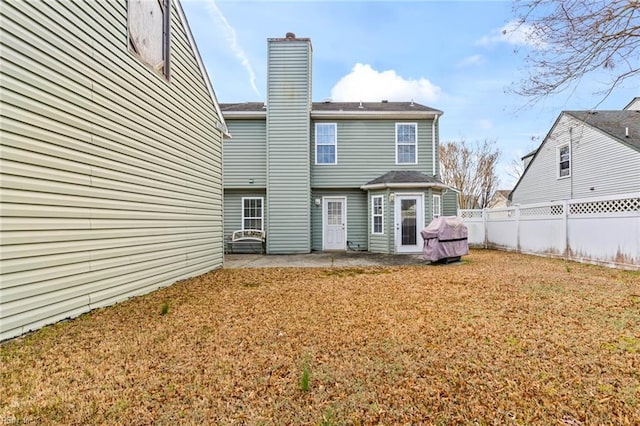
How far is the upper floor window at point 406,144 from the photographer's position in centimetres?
1220

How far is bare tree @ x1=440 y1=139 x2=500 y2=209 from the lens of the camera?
2273 centimetres

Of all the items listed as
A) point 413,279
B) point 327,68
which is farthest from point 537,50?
point 327,68

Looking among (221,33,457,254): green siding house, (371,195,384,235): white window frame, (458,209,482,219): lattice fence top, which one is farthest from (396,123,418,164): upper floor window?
(458,209,482,219): lattice fence top

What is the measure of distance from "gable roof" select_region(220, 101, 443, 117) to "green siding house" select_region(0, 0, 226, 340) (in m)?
5.61

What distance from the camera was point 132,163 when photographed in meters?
4.83

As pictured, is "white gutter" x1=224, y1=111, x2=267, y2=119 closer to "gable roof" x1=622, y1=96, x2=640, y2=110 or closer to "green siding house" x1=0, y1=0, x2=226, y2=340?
"green siding house" x1=0, y1=0, x2=226, y2=340

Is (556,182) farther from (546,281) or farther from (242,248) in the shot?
(242,248)

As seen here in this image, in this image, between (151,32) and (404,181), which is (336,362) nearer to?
(151,32)

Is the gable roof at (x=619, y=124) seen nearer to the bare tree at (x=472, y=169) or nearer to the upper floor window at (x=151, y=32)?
the bare tree at (x=472, y=169)

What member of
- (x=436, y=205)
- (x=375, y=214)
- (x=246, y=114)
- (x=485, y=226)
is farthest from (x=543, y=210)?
(x=246, y=114)

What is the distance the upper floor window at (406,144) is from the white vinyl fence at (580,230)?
4.20 metres

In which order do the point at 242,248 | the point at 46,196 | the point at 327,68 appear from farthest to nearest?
the point at 327,68, the point at 242,248, the point at 46,196

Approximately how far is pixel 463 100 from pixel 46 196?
17.3 m

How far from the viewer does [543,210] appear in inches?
399
